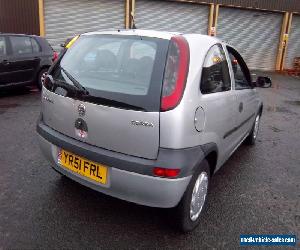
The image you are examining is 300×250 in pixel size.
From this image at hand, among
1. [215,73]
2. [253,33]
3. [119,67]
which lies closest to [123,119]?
[119,67]

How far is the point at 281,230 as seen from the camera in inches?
112

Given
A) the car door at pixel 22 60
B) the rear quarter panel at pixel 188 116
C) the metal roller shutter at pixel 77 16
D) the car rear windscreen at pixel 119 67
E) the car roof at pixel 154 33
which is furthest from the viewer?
the metal roller shutter at pixel 77 16

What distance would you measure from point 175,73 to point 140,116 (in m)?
0.42

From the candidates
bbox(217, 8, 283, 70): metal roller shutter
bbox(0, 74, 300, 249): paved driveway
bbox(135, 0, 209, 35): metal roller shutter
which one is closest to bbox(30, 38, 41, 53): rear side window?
bbox(0, 74, 300, 249): paved driveway

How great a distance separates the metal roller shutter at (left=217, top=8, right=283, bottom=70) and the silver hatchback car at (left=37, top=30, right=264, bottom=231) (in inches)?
637

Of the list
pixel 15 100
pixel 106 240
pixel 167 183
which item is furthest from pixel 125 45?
pixel 15 100

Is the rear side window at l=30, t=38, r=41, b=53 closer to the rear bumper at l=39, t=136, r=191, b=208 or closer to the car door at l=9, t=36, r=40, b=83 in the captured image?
the car door at l=9, t=36, r=40, b=83

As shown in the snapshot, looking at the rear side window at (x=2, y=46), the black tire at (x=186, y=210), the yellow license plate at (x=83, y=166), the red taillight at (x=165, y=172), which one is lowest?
the black tire at (x=186, y=210)

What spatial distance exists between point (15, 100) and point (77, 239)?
5848 millimetres

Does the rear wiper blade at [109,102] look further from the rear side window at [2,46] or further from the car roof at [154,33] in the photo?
the rear side window at [2,46]

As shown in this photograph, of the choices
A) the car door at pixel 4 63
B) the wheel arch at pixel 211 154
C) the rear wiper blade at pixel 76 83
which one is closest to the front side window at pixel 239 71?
the wheel arch at pixel 211 154

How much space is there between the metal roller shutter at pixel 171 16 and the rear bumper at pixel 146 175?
14.6m

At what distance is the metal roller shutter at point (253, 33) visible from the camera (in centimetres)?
1802

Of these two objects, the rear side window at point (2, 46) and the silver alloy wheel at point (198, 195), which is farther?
the rear side window at point (2, 46)
